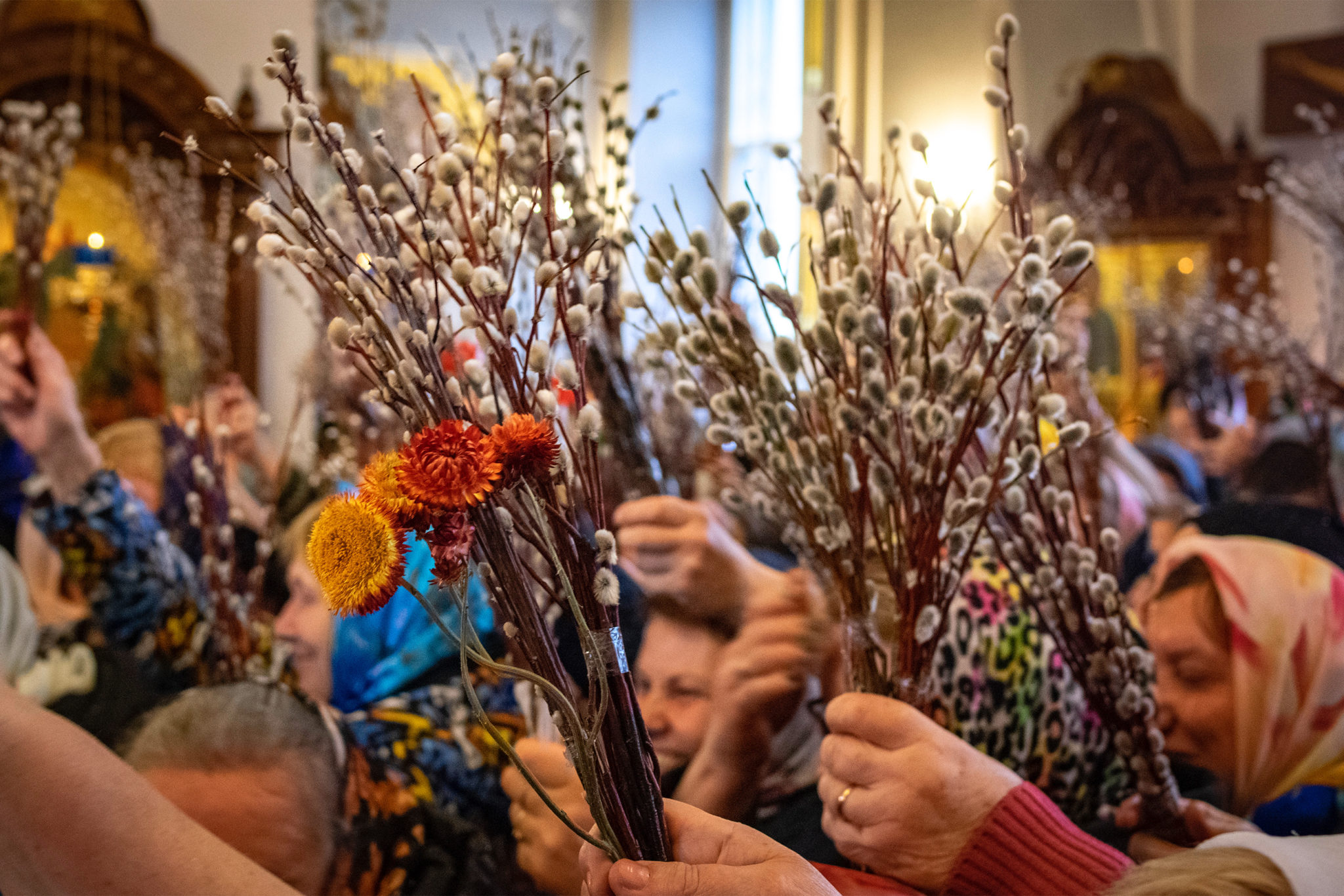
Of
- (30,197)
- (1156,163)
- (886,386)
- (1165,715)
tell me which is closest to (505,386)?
(886,386)

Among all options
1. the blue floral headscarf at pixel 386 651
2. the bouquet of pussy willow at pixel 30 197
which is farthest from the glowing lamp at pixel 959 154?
the bouquet of pussy willow at pixel 30 197

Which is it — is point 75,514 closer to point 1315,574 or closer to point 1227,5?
point 1315,574

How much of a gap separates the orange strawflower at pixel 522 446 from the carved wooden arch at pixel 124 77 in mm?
3446

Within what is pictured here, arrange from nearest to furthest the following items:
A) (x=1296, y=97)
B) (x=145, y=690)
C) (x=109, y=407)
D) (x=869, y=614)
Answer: (x=869, y=614) → (x=145, y=690) → (x=109, y=407) → (x=1296, y=97)

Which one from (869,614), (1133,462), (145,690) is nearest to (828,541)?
(869,614)

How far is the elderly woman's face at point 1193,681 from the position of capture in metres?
1.00

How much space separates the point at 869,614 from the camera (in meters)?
0.76

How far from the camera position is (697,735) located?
37.8 inches

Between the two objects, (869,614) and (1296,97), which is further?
(1296,97)

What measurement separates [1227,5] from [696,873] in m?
5.31

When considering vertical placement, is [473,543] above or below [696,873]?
above

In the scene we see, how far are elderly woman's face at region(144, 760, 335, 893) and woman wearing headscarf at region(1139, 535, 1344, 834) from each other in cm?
76

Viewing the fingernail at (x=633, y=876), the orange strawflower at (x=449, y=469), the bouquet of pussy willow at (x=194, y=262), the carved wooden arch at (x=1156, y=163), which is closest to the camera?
the orange strawflower at (x=449, y=469)

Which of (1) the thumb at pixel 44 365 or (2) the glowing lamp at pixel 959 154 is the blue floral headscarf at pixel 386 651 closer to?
(1) the thumb at pixel 44 365
